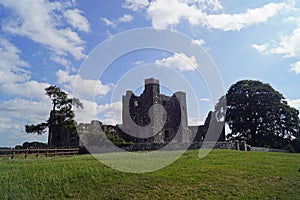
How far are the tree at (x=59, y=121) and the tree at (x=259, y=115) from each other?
69.0 feet

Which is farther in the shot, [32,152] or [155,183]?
[32,152]

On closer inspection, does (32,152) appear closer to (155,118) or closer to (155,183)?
(155,183)

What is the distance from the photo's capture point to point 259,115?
1633 inches

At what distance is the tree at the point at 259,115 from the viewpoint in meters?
39.6

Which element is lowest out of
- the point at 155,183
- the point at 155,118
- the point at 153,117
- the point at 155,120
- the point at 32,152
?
the point at 155,183

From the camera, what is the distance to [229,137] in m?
43.4

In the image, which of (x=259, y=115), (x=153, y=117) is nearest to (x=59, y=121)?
(x=153, y=117)

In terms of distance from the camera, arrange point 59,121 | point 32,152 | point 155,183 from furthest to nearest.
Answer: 1. point 59,121
2. point 32,152
3. point 155,183

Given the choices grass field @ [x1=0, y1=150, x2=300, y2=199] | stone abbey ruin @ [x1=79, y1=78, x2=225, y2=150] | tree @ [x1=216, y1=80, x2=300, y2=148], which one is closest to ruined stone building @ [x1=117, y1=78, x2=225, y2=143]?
stone abbey ruin @ [x1=79, y1=78, x2=225, y2=150]

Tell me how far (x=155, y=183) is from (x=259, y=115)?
34456mm

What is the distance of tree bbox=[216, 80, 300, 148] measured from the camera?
1558 inches

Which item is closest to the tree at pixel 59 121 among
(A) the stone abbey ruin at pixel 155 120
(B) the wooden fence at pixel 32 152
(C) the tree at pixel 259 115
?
(A) the stone abbey ruin at pixel 155 120

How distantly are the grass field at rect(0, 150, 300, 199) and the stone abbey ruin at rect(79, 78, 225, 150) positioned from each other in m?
25.0

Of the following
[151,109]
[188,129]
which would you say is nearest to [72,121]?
[151,109]
